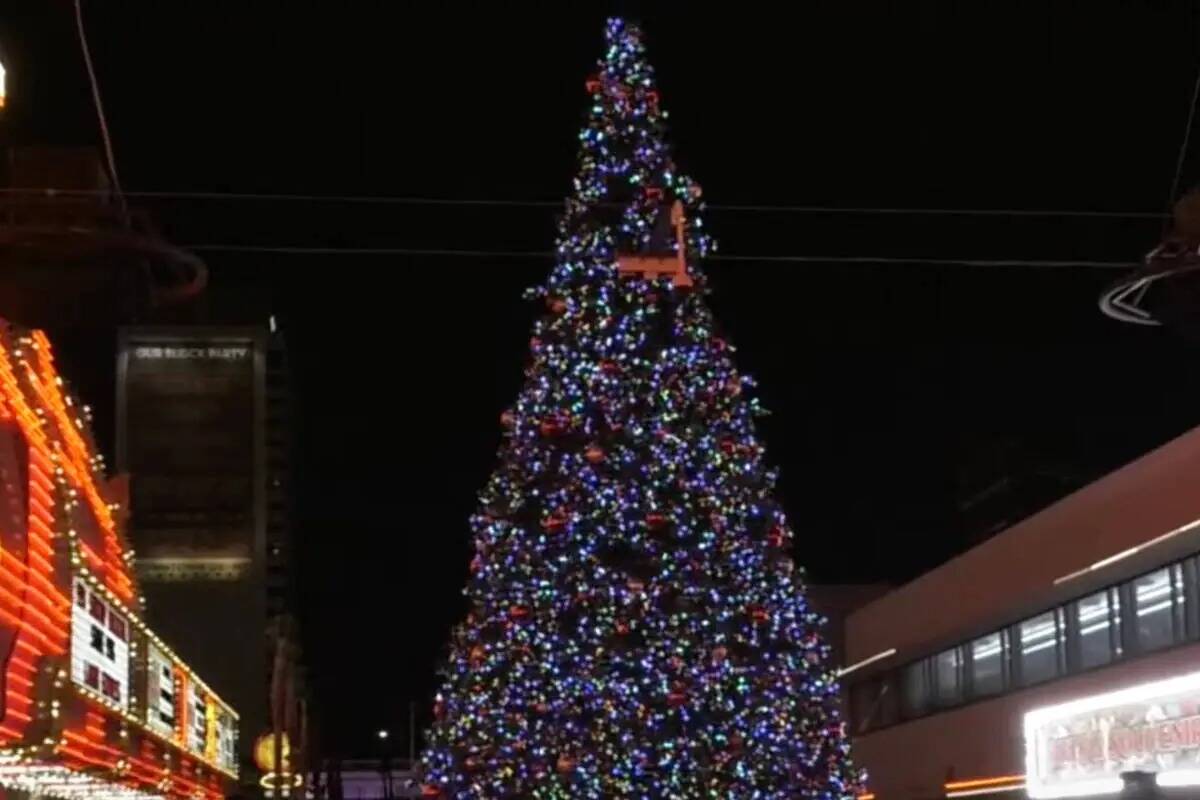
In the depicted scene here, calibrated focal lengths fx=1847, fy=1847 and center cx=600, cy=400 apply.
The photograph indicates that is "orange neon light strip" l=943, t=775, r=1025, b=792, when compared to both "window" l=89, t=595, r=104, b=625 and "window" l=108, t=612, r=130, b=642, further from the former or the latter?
"window" l=89, t=595, r=104, b=625

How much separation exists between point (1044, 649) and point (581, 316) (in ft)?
25.3

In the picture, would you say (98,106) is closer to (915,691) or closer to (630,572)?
(630,572)

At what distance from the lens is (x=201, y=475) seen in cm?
11481

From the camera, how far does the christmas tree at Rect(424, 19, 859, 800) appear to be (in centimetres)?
2184

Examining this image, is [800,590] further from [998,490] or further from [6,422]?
[998,490]

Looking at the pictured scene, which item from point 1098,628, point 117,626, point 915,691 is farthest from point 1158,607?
point 915,691

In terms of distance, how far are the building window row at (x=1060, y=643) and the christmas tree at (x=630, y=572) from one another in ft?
10.4

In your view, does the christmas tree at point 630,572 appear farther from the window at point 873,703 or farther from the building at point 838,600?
the building at point 838,600

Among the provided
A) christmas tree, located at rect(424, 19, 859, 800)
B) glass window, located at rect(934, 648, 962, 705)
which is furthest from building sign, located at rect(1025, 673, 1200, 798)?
glass window, located at rect(934, 648, 962, 705)

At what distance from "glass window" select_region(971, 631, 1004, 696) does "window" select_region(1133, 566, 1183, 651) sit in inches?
213

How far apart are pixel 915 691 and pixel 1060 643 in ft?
28.6

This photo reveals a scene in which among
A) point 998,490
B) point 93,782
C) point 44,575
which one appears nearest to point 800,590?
point 93,782

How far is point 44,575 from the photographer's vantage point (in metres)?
11.6

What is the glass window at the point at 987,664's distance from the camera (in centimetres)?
2664
